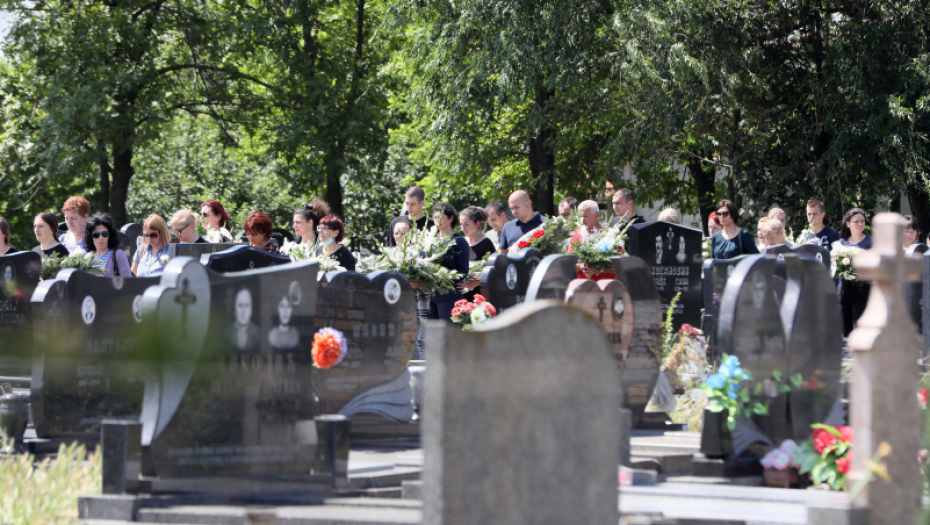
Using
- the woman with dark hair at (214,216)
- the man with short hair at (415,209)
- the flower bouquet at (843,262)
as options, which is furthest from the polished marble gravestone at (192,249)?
the flower bouquet at (843,262)

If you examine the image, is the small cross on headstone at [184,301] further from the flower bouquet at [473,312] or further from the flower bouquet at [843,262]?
the flower bouquet at [843,262]

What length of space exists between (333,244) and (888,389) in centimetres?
613

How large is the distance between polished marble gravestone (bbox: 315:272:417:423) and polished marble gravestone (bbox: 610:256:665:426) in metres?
1.72

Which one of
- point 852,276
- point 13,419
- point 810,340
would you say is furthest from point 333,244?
point 852,276

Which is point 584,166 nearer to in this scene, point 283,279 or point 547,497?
point 283,279

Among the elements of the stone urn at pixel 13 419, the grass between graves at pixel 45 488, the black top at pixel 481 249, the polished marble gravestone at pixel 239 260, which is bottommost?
the grass between graves at pixel 45 488

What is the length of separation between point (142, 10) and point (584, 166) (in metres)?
10.9

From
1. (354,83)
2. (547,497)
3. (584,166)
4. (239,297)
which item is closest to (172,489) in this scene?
(239,297)

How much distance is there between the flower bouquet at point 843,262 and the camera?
12.1 m

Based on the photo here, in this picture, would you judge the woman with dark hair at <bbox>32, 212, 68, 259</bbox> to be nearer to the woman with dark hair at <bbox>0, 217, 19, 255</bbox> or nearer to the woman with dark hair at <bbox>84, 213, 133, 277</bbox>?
the woman with dark hair at <bbox>0, 217, 19, 255</bbox>

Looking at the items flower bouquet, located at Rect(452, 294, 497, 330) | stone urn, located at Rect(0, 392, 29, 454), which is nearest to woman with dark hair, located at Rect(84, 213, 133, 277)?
stone urn, located at Rect(0, 392, 29, 454)

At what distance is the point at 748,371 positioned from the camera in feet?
20.4

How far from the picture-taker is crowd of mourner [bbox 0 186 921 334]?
9.70 meters

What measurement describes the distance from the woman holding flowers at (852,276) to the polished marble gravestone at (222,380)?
8429 millimetres
